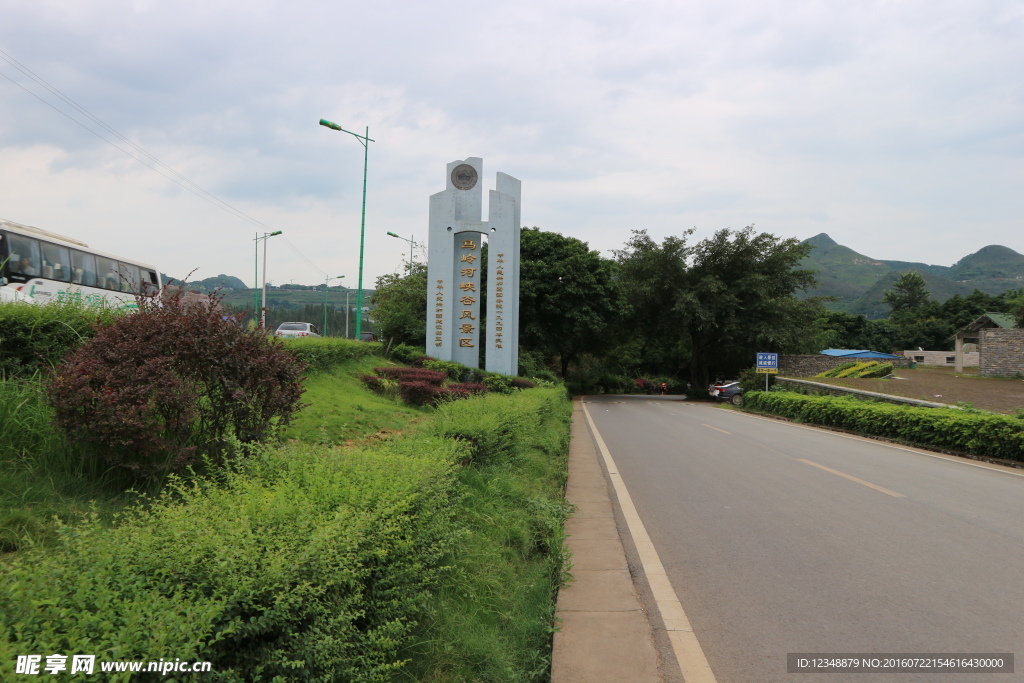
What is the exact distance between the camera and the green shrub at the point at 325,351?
45.6 ft

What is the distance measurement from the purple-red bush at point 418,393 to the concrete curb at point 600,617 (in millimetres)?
7694

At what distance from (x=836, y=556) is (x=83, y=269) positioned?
20.4m

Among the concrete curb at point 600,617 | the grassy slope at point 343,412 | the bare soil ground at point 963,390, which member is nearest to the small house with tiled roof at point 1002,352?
the bare soil ground at point 963,390

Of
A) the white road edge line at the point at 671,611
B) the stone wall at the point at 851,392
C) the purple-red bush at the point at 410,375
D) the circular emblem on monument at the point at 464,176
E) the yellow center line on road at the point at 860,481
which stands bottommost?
the white road edge line at the point at 671,611

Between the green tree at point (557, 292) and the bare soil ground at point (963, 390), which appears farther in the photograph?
the green tree at point (557, 292)

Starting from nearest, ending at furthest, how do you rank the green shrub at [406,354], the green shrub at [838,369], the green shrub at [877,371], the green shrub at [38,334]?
1. the green shrub at [38,334]
2. the green shrub at [406,354]
3. the green shrub at [877,371]
4. the green shrub at [838,369]

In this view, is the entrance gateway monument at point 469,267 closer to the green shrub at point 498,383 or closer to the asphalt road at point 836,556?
the green shrub at point 498,383

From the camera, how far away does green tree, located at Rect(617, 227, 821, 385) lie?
41.2 m

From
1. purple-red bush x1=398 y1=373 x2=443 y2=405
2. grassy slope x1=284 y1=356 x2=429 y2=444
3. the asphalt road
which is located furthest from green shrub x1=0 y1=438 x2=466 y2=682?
purple-red bush x1=398 y1=373 x2=443 y2=405

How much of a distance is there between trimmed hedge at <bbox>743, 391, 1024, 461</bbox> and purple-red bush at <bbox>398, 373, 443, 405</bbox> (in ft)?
35.5

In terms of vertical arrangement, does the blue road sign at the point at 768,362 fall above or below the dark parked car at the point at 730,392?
above

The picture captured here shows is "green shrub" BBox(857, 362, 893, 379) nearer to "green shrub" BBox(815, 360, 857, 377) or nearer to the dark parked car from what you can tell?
"green shrub" BBox(815, 360, 857, 377)

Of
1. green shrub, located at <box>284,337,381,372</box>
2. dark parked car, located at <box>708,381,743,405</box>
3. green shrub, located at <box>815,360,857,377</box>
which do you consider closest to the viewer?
green shrub, located at <box>284,337,381,372</box>

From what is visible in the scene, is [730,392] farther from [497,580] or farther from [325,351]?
[497,580]
